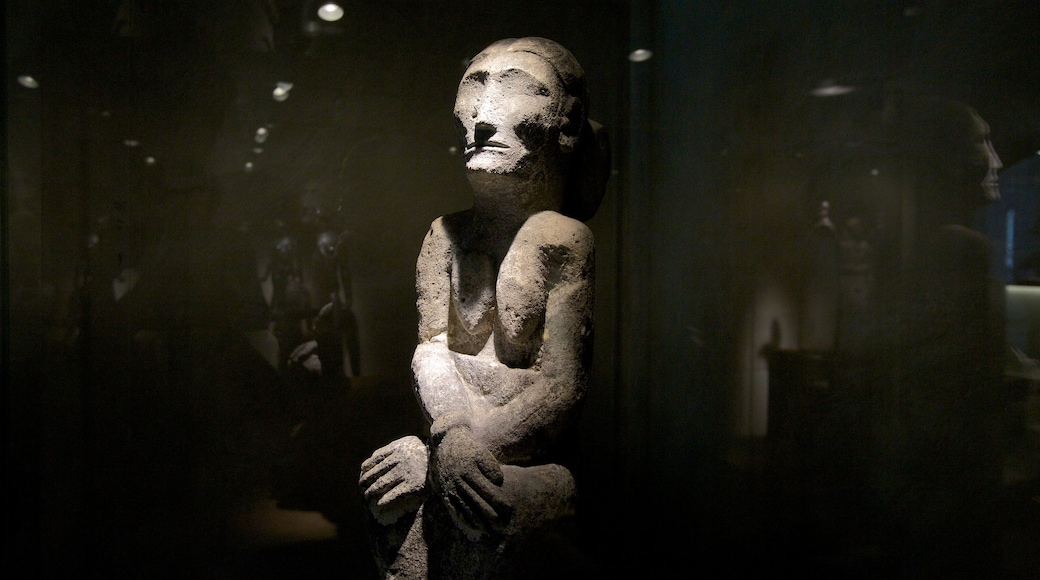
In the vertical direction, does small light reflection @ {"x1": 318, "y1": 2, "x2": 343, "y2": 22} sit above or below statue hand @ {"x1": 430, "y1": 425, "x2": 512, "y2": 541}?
above

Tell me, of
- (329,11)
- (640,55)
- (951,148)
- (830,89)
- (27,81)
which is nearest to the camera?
(951,148)

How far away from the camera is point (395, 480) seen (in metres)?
1.93

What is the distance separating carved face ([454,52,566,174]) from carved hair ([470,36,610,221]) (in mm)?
44

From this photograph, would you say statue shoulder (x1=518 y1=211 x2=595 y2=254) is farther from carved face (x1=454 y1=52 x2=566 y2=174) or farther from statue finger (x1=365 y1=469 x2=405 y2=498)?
statue finger (x1=365 y1=469 x2=405 y2=498)

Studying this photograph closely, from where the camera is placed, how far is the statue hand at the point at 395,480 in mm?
1919

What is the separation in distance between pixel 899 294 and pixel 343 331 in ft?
7.23

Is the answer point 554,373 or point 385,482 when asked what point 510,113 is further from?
point 385,482

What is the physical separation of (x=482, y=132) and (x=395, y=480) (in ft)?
3.42

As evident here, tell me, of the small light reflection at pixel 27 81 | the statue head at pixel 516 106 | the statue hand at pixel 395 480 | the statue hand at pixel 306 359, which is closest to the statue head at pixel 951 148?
the statue head at pixel 516 106

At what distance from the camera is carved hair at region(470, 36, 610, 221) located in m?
2.14

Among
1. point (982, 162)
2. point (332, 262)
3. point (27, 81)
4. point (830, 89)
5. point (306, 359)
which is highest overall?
point (27, 81)

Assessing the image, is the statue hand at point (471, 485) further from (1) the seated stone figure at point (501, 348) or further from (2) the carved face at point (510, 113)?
(2) the carved face at point (510, 113)

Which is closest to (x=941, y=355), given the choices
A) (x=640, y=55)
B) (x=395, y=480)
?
(x=395, y=480)

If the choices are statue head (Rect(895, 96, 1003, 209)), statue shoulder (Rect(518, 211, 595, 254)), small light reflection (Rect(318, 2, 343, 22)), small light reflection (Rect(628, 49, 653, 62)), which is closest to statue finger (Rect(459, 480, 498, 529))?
statue shoulder (Rect(518, 211, 595, 254))
